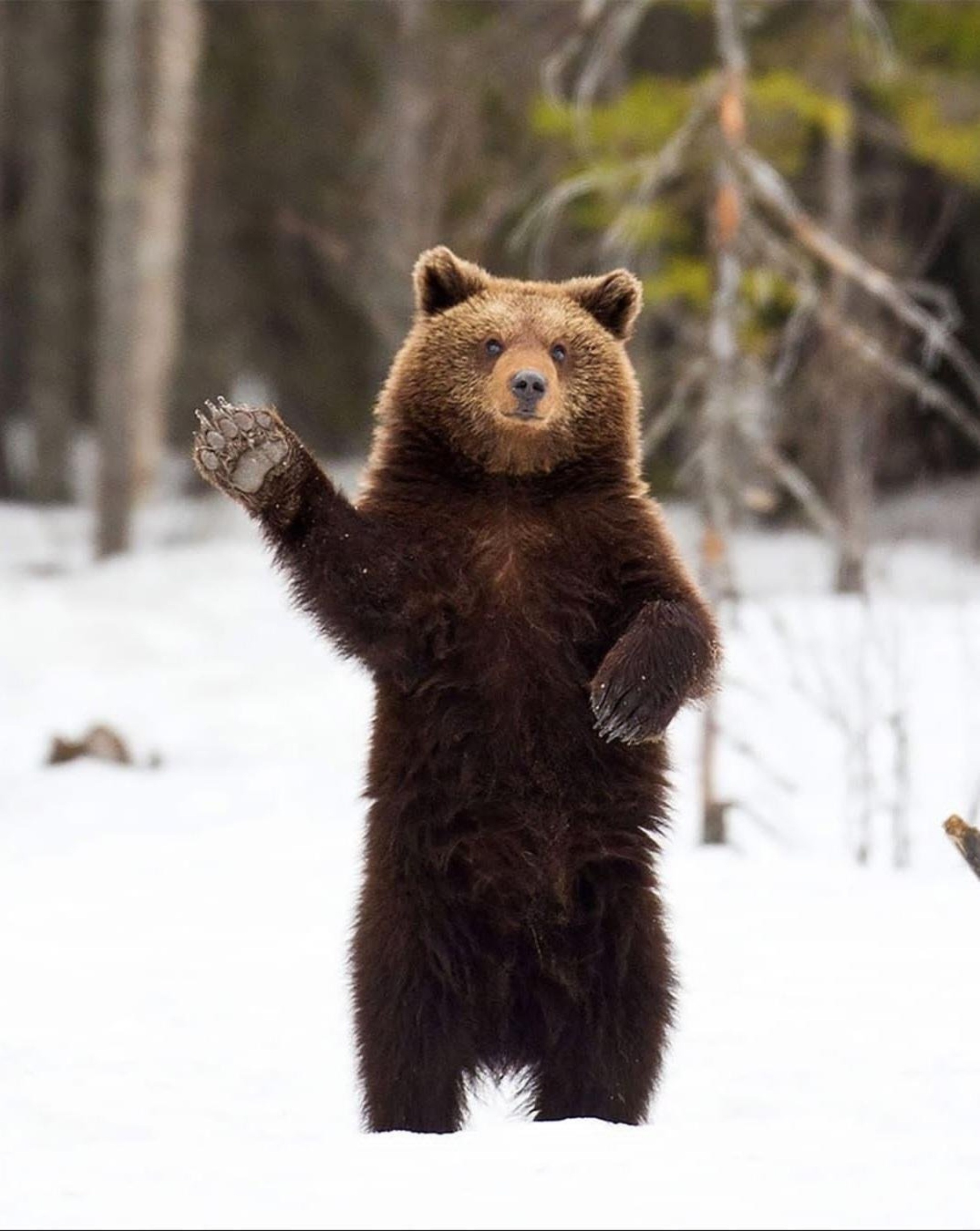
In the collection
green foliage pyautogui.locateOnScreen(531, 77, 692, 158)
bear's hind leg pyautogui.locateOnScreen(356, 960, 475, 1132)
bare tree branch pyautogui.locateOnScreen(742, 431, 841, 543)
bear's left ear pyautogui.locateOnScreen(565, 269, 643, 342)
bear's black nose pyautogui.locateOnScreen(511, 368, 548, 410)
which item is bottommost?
bear's hind leg pyautogui.locateOnScreen(356, 960, 475, 1132)

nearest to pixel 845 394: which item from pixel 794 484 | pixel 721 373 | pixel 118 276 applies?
pixel 721 373

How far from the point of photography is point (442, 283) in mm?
5105

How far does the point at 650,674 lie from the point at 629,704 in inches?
3.2

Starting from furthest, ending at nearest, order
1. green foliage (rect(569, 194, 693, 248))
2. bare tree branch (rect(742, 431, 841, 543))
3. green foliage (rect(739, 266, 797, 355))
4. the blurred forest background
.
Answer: green foliage (rect(569, 194, 693, 248)) < green foliage (rect(739, 266, 797, 355)) < the blurred forest background < bare tree branch (rect(742, 431, 841, 543))

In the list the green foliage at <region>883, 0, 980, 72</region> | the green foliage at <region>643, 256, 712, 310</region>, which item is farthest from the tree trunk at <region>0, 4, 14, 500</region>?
the green foliage at <region>883, 0, 980, 72</region>

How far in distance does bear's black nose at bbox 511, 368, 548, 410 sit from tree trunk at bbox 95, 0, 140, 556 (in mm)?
13586

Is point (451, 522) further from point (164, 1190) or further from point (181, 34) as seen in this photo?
point (181, 34)

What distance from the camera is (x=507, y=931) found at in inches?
185

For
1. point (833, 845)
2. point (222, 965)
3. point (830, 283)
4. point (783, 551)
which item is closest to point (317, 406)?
point (783, 551)

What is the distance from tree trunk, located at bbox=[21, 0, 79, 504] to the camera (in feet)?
69.8

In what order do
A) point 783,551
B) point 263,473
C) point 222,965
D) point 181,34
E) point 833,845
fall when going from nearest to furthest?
point 263,473 < point 222,965 < point 833,845 < point 181,34 < point 783,551

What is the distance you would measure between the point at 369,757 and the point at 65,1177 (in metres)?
1.25

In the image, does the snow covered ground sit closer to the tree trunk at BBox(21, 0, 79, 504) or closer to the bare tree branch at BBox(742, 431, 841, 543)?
the bare tree branch at BBox(742, 431, 841, 543)

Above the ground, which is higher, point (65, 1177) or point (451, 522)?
point (451, 522)
